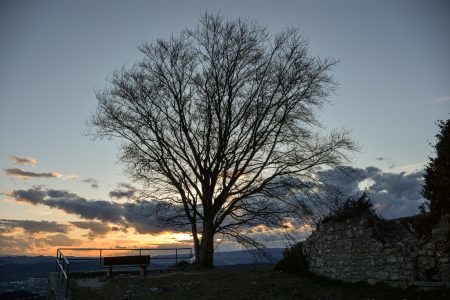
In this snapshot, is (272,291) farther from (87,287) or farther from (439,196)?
(87,287)

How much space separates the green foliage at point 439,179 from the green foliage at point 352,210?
219 centimetres

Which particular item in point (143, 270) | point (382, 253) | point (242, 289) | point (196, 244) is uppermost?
point (196, 244)

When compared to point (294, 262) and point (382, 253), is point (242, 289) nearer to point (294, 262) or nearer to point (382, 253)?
point (294, 262)

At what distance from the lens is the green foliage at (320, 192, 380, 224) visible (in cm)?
1398

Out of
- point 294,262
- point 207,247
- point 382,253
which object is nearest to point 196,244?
point 207,247

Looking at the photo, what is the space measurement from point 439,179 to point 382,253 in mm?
2810

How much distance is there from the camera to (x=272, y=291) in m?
12.4

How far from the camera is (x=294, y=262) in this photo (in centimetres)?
1586

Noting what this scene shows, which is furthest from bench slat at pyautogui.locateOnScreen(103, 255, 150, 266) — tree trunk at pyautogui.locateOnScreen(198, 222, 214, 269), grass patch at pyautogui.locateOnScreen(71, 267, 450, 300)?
tree trunk at pyautogui.locateOnScreen(198, 222, 214, 269)

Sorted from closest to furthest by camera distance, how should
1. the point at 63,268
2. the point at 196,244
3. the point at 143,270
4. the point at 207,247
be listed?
the point at 63,268, the point at 143,270, the point at 207,247, the point at 196,244

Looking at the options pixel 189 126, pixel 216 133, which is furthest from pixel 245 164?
pixel 189 126

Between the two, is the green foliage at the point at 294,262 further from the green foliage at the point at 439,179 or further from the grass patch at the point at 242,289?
the green foliage at the point at 439,179

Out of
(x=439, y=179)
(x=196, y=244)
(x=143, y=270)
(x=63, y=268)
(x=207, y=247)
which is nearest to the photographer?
(x=439, y=179)

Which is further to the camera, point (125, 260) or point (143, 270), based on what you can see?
point (143, 270)
